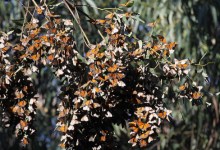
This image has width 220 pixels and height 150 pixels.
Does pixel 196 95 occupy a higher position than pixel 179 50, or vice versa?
pixel 179 50

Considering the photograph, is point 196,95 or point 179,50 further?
point 179,50

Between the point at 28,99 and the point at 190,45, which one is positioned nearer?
the point at 28,99

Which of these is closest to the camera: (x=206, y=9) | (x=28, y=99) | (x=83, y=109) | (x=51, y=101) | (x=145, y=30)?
(x=83, y=109)

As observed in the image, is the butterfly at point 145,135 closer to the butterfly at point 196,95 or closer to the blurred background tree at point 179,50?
the butterfly at point 196,95

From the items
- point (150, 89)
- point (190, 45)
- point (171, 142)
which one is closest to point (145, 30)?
point (190, 45)

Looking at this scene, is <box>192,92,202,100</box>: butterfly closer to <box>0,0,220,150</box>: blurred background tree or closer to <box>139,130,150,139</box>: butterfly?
<box>139,130,150,139</box>: butterfly

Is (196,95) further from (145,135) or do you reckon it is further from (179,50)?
(179,50)

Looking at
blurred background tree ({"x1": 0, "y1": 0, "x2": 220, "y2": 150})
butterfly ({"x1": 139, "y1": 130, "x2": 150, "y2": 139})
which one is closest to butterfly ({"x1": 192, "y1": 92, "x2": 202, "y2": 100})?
butterfly ({"x1": 139, "y1": 130, "x2": 150, "y2": 139})

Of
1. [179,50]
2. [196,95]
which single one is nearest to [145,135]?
[196,95]

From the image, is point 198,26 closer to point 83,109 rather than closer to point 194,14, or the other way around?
point 194,14
